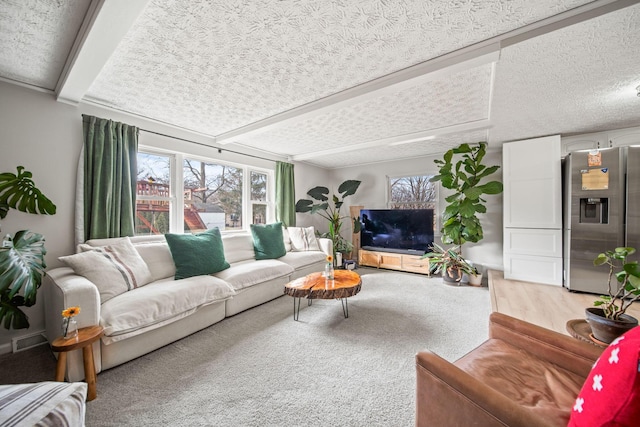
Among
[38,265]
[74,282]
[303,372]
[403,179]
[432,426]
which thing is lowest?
[303,372]

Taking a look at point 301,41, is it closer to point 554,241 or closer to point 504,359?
point 504,359

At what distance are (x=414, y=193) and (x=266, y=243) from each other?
3119 mm

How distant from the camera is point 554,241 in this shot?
3.08m

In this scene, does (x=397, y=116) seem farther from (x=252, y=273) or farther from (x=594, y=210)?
(x=594, y=210)

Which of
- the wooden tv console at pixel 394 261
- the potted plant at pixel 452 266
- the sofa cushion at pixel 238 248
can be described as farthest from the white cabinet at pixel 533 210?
the sofa cushion at pixel 238 248

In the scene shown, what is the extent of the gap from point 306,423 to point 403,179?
4465 millimetres

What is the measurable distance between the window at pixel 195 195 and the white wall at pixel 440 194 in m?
2.10

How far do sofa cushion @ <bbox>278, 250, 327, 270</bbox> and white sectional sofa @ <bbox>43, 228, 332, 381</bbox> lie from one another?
323 millimetres

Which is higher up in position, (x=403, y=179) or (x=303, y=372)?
(x=403, y=179)

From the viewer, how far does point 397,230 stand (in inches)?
174

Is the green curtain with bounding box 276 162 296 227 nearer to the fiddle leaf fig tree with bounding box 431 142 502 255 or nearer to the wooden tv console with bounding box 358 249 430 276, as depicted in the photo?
the wooden tv console with bounding box 358 249 430 276

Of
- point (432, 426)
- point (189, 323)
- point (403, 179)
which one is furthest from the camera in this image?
point (403, 179)

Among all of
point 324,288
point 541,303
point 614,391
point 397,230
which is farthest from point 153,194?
point 541,303

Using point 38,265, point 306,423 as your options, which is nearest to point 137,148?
point 38,265
